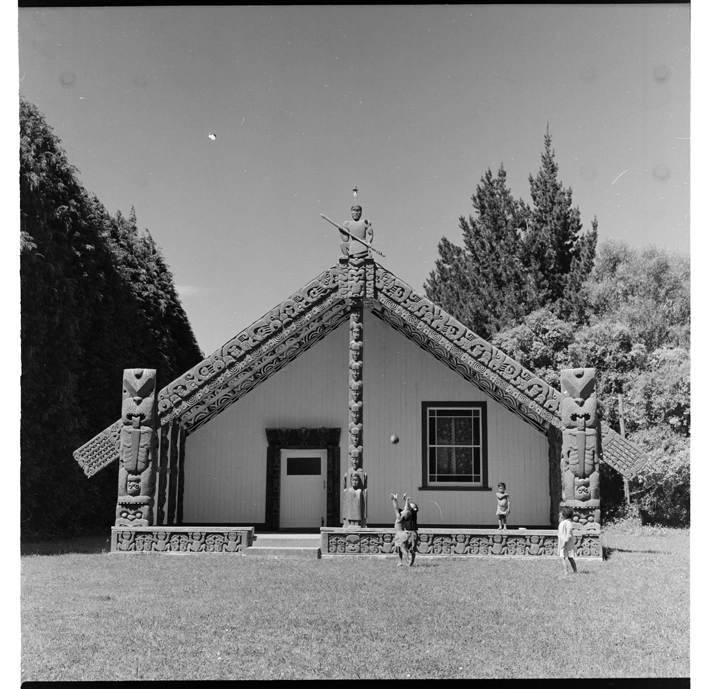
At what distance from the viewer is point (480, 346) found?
14547mm

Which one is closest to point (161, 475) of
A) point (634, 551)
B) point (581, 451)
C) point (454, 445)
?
point (454, 445)

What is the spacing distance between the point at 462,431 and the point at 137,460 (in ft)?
25.2

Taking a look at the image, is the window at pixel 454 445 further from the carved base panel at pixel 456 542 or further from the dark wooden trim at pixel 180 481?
the dark wooden trim at pixel 180 481

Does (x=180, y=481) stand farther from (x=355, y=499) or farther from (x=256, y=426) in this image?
(x=355, y=499)

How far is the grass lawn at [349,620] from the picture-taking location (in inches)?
347

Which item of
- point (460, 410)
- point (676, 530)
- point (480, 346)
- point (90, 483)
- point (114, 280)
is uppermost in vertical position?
point (114, 280)

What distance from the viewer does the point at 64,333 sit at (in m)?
17.6

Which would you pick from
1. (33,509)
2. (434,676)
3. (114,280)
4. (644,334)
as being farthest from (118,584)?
(644,334)

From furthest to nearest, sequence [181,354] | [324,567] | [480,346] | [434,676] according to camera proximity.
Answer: [181,354] < [480,346] < [324,567] < [434,676]

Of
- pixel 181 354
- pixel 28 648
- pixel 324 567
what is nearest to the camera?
pixel 28 648

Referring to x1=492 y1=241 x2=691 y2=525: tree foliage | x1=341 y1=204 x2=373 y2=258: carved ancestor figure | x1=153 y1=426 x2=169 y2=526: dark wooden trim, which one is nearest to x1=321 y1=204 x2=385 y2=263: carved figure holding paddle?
x1=341 y1=204 x2=373 y2=258: carved ancestor figure

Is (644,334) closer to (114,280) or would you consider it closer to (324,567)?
Result: (324,567)

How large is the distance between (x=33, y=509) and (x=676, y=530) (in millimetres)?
16296

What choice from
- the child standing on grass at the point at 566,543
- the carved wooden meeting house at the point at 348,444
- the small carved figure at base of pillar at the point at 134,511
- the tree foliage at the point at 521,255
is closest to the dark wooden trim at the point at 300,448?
the carved wooden meeting house at the point at 348,444
